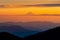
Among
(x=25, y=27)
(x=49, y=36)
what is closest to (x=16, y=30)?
(x=25, y=27)

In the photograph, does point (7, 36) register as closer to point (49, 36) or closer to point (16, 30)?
point (16, 30)

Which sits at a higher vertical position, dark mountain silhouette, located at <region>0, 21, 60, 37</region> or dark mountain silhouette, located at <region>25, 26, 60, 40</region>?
dark mountain silhouette, located at <region>0, 21, 60, 37</region>

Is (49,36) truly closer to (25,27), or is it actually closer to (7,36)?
(25,27)

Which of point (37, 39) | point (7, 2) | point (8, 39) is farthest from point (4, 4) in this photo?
point (37, 39)

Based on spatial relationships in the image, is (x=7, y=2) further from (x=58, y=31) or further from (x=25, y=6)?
(x=58, y=31)

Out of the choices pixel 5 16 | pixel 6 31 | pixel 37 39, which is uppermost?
pixel 5 16

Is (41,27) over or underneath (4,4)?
underneath

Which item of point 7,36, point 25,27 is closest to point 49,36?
point 25,27

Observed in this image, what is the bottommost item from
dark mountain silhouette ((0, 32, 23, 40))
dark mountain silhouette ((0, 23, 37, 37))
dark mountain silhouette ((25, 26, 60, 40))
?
dark mountain silhouette ((25, 26, 60, 40))

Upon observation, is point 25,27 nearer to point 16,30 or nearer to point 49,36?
point 16,30

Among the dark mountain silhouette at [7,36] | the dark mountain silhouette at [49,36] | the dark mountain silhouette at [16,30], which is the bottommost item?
the dark mountain silhouette at [49,36]

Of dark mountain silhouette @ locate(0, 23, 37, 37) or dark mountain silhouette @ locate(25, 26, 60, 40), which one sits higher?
dark mountain silhouette @ locate(0, 23, 37, 37)
